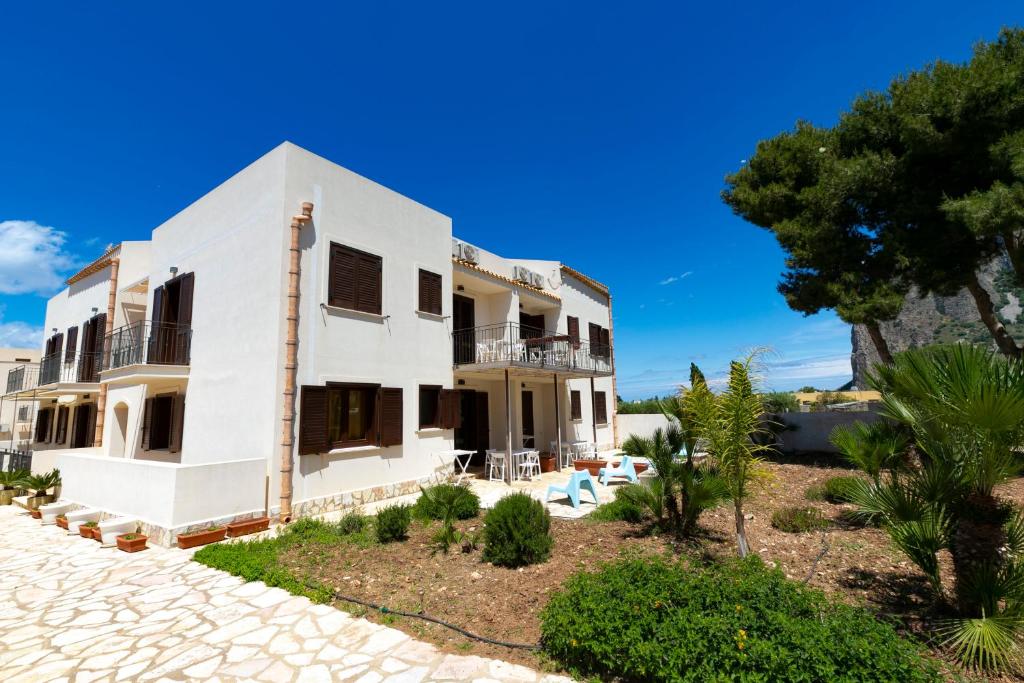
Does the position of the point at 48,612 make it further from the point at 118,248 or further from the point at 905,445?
the point at 118,248

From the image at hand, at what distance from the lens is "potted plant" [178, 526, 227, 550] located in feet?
23.7

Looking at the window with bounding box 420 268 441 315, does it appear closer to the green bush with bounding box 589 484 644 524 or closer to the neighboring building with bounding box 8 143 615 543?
the neighboring building with bounding box 8 143 615 543

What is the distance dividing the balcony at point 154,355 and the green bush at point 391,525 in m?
7.20

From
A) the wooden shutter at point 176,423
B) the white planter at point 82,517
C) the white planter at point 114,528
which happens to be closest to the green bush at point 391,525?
the white planter at point 114,528

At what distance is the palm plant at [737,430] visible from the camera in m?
5.48

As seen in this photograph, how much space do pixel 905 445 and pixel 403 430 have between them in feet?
33.0

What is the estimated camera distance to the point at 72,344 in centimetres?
1695

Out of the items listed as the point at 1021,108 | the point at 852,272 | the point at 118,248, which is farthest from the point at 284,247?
the point at 1021,108

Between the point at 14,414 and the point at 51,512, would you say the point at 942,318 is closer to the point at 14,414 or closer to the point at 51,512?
the point at 51,512

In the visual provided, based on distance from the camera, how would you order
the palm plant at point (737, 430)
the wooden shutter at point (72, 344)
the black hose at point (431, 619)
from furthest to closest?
the wooden shutter at point (72, 344)
the palm plant at point (737, 430)
the black hose at point (431, 619)

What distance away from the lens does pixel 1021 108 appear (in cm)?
1062

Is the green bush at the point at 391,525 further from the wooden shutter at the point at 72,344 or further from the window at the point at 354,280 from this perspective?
the wooden shutter at the point at 72,344

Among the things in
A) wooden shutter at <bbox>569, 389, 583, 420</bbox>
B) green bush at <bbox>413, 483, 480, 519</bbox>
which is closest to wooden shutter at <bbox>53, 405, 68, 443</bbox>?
green bush at <bbox>413, 483, 480, 519</bbox>

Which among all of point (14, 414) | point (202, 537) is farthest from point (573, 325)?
point (14, 414)
